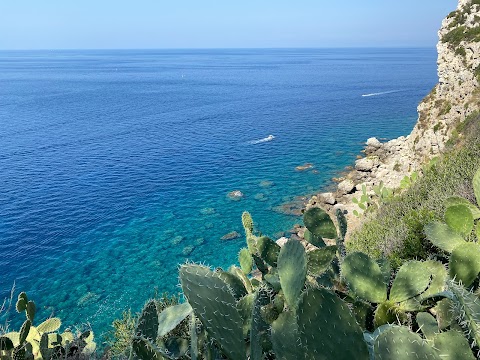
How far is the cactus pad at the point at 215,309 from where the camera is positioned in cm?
138

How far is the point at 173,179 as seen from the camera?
30.6 m

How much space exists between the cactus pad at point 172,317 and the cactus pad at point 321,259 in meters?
0.99

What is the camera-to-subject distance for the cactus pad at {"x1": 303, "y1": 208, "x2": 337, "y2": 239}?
119 inches

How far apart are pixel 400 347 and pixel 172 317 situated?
1.54 meters

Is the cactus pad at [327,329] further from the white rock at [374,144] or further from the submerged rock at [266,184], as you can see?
the white rock at [374,144]

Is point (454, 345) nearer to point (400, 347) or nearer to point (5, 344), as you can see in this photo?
point (400, 347)

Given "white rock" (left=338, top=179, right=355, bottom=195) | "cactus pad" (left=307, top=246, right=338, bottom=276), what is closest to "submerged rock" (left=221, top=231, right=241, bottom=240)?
"white rock" (left=338, top=179, right=355, bottom=195)

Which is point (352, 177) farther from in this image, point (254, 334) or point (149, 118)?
point (149, 118)

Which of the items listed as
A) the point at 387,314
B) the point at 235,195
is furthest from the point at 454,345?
the point at 235,195

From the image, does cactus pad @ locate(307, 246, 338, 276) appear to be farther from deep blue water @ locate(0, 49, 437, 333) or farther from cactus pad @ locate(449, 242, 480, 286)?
deep blue water @ locate(0, 49, 437, 333)

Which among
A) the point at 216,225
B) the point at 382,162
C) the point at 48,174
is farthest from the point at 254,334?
the point at 48,174

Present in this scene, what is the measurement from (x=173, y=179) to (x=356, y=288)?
28867 mm

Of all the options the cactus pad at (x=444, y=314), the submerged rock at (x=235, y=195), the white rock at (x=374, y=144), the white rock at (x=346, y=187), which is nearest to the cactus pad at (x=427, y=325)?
the cactus pad at (x=444, y=314)

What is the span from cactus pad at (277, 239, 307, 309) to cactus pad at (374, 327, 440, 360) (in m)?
0.54
